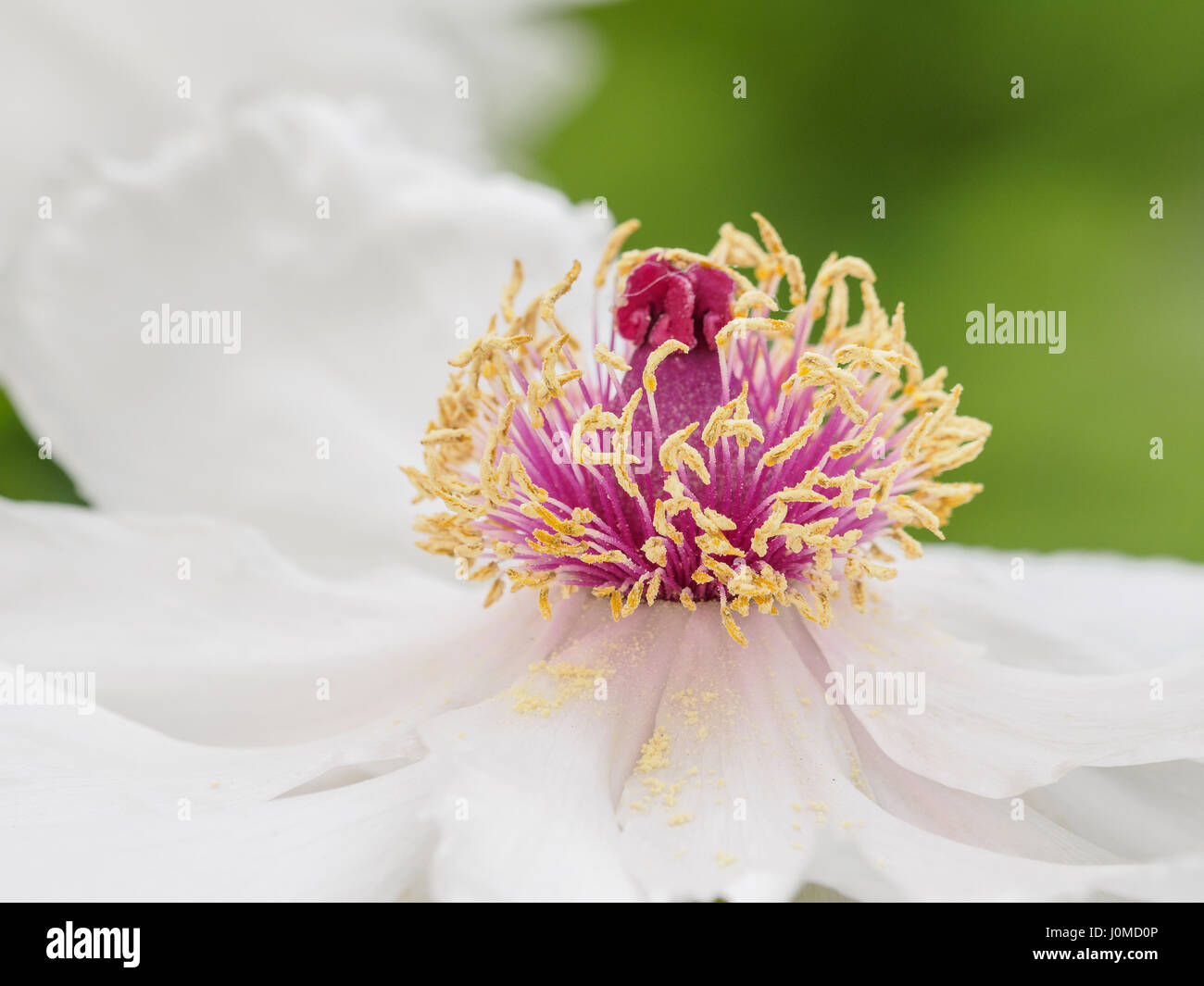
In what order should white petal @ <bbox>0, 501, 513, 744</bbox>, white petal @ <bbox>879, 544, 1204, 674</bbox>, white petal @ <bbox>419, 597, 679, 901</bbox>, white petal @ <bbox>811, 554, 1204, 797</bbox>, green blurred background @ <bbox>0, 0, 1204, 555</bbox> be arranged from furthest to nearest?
green blurred background @ <bbox>0, 0, 1204, 555</bbox> → white petal @ <bbox>879, 544, 1204, 674</bbox> → white petal @ <bbox>0, 501, 513, 744</bbox> → white petal @ <bbox>811, 554, 1204, 797</bbox> → white petal @ <bbox>419, 597, 679, 901</bbox>

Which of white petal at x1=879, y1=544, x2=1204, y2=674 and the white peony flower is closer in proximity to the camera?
the white peony flower

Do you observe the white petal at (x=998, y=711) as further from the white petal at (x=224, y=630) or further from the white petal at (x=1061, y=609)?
the white petal at (x=224, y=630)

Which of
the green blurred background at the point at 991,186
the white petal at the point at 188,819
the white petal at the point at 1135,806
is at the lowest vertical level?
the white petal at the point at 1135,806

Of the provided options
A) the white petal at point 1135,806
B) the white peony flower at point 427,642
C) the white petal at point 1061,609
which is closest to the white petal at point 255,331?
the white peony flower at point 427,642

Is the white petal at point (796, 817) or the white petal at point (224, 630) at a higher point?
the white petal at point (224, 630)

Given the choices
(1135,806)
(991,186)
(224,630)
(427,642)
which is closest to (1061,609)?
(1135,806)

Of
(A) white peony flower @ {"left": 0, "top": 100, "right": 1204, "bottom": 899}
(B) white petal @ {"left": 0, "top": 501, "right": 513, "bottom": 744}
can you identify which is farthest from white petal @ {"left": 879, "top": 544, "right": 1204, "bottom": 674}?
(B) white petal @ {"left": 0, "top": 501, "right": 513, "bottom": 744}

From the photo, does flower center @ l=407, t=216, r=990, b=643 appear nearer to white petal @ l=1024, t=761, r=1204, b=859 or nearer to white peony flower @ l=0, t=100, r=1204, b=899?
white peony flower @ l=0, t=100, r=1204, b=899
